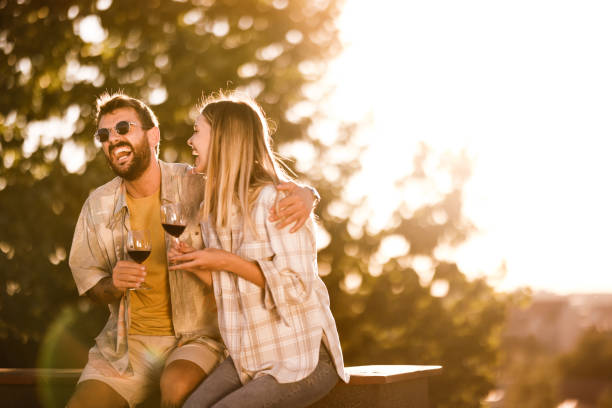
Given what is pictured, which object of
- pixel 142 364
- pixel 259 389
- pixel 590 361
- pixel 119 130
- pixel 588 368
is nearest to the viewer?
pixel 259 389

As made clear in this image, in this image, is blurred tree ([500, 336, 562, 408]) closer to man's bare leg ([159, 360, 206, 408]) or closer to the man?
the man

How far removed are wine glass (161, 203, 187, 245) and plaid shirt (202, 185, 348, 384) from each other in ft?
0.83

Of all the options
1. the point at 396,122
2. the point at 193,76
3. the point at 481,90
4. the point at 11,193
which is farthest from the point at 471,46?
the point at 11,193

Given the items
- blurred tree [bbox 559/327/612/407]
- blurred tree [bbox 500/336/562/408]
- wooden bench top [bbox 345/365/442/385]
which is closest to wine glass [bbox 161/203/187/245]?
wooden bench top [bbox 345/365/442/385]

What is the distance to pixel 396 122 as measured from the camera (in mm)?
10992

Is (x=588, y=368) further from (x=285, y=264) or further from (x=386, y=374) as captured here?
(x=285, y=264)

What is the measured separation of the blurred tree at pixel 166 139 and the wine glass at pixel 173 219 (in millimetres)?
5020

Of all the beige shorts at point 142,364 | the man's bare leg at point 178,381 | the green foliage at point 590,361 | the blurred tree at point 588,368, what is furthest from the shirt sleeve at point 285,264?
the green foliage at point 590,361

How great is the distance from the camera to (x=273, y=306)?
4.13m

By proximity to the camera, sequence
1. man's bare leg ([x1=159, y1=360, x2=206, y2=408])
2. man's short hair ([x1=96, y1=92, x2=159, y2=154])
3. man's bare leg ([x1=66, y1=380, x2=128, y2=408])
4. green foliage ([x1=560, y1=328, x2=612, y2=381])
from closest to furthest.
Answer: man's bare leg ([x1=159, y1=360, x2=206, y2=408]), man's bare leg ([x1=66, y1=380, x2=128, y2=408]), man's short hair ([x1=96, y1=92, x2=159, y2=154]), green foliage ([x1=560, y1=328, x2=612, y2=381])

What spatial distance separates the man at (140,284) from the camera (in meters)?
4.64

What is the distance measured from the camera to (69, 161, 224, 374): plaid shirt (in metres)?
4.73

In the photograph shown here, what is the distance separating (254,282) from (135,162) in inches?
51.5

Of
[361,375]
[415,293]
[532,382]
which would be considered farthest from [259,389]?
[532,382]
